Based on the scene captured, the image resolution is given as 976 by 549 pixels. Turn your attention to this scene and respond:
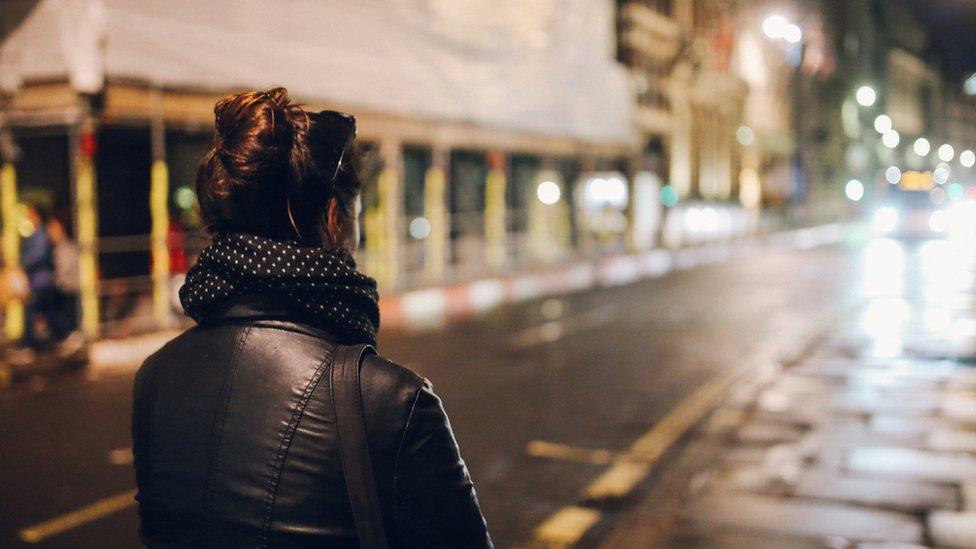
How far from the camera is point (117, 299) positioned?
1442 cm

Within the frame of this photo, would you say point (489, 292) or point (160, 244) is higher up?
point (160, 244)

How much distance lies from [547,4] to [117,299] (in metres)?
14.4

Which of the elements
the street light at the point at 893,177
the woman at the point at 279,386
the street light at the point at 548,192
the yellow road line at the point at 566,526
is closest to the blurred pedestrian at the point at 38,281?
the yellow road line at the point at 566,526

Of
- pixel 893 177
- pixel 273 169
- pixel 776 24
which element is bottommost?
pixel 273 169

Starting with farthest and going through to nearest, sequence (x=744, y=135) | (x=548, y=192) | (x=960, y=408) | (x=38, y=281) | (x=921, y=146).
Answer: (x=921, y=146)
(x=744, y=135)
(x=548, y=192)
(x=38, y=281)
(x=960, y=408)

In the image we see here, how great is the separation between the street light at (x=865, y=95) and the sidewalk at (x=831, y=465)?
220ft

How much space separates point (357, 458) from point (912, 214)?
39.6 metres

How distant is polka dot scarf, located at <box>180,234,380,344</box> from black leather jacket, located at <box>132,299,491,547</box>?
0.10 feet

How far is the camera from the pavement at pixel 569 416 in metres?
5.87

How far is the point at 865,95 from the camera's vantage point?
72.8m

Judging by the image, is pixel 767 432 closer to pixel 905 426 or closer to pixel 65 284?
pixel 905 426

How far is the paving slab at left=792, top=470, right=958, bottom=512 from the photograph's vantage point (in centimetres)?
587

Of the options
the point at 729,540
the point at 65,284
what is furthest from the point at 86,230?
the point at 729,540

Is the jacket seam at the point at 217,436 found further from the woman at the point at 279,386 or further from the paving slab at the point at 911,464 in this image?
→ the paving slab at the point at 911,464
